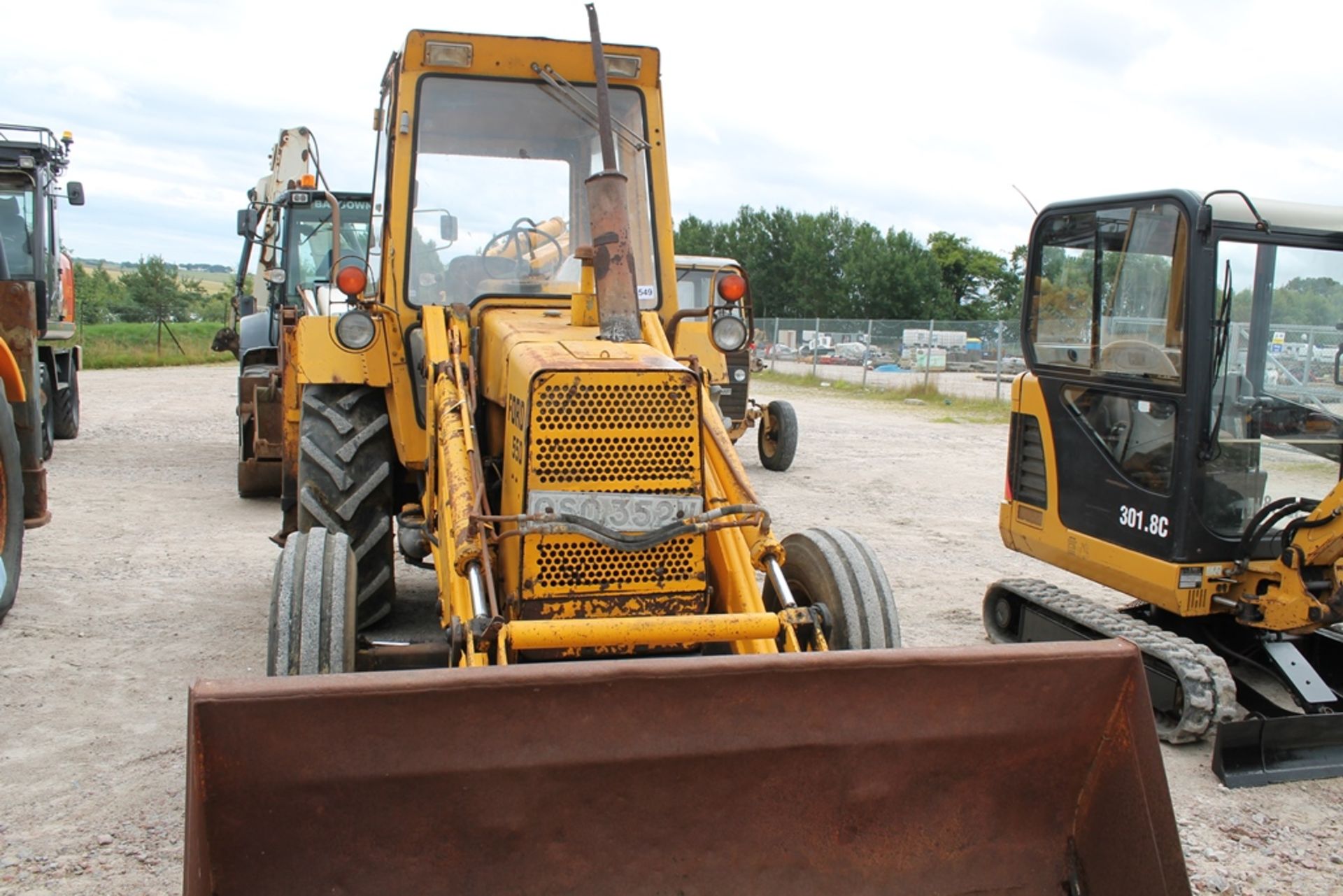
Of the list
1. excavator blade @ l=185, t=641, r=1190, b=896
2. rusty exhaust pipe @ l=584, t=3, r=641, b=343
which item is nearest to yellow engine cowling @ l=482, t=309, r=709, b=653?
rusty exhaust pipe @ l=584, t=3, r=641, b=343

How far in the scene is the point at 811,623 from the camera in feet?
12.5

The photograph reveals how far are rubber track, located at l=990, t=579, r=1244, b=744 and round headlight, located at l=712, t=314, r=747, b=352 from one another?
2.02m

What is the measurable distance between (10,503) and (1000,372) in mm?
21706

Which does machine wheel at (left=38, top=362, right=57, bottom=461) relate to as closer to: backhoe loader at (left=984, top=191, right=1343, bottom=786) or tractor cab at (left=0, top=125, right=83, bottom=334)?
tractor cab at (left=0, top=125, right=83, bottom=334)

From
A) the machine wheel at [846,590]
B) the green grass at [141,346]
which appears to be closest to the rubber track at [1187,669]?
the machine wheel at [846,590]

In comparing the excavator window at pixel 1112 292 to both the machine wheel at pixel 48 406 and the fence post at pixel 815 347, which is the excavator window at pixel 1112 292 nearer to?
the machine wheel at pixel 48 406

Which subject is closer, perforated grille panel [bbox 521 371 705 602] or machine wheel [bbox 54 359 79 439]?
perforated grille panel [bbox 521 371 705 602]

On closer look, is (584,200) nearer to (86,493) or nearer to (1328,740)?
(1328,740)

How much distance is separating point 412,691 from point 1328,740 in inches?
157

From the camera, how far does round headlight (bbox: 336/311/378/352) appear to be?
4.82 metres

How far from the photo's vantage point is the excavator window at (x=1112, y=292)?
539cm

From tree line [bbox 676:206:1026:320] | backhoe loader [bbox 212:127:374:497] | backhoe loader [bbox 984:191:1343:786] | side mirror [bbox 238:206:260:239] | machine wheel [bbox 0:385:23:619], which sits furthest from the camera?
tree line [bbox 676:206:1026:320]

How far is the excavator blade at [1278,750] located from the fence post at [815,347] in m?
26.9

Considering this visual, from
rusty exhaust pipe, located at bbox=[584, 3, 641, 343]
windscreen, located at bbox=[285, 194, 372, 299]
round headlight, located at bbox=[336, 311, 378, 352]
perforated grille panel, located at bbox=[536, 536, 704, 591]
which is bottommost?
perforated grille panel, located at bbox=[536, 536, 704, 591]
